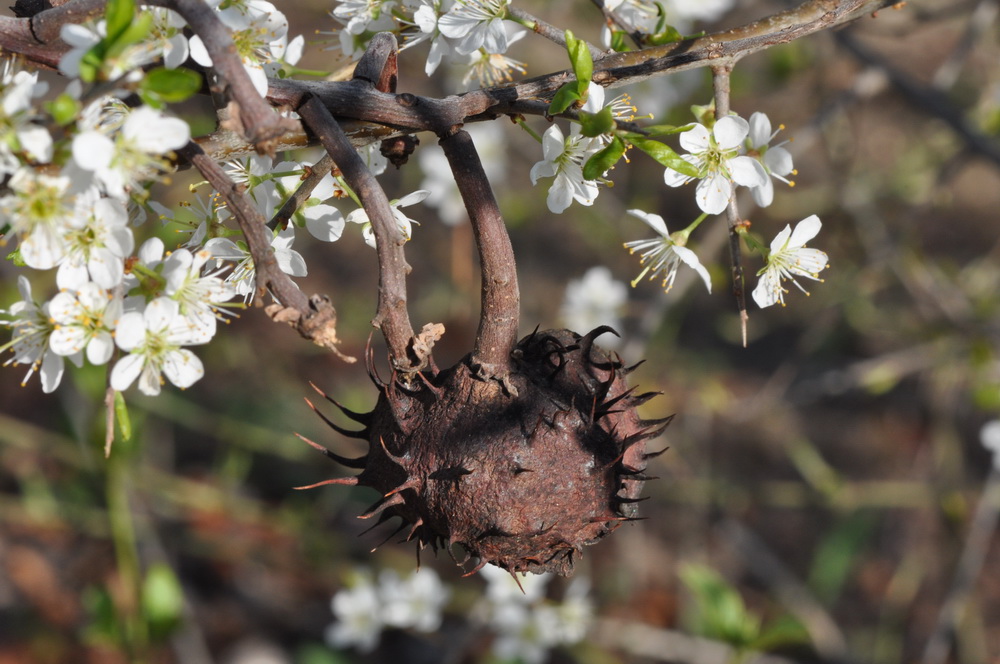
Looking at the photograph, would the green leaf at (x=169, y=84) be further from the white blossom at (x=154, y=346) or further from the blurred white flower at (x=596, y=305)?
the blurred white flower at (x=596, y=305)

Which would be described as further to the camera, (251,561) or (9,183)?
(251,561)

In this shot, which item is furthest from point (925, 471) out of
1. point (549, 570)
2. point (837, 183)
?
point (549, 570)

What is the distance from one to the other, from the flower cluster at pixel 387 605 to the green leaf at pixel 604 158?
7.71ft

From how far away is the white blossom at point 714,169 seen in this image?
1.35 meters

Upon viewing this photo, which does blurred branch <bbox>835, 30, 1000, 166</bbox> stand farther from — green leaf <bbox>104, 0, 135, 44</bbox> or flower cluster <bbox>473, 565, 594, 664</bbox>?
green leaf <bbox>104, 0, 135, 44</bbox>

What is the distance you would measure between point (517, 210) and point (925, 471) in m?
2.48

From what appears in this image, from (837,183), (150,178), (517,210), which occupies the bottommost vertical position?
Answer: (517,210)

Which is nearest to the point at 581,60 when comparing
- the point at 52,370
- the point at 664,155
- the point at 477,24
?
the point at 664,155

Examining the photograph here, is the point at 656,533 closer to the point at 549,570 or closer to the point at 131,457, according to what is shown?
the point at 131,457

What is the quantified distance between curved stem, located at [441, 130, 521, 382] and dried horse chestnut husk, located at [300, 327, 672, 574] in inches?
2.1

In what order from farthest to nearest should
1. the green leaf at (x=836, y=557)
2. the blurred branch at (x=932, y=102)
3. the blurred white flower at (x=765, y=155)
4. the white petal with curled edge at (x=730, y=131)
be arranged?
the green leaf at (x=836, y=557) < the blurred branch at (x=932, y=102) < the blurred white flower at (x=765, y=155) < the white petal with curled edge at (x=730, y=131)

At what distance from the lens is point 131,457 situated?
327cm

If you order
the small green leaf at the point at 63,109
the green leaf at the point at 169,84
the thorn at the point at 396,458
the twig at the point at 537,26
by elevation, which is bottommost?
the thorn at the point at 396,458

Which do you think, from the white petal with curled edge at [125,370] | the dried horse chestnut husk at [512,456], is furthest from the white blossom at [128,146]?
the dried horse chestnut husk at [512,456]
